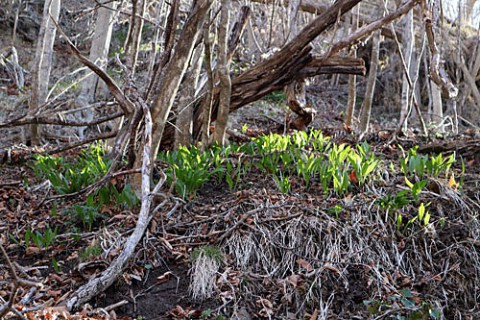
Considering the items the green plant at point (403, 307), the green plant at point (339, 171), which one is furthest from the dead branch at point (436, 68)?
the green plant at point (403, 307)

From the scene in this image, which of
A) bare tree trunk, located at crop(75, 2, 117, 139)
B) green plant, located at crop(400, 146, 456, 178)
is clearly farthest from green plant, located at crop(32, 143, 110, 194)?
bare tree trunk, located at crop(75, 2, 117, 139)

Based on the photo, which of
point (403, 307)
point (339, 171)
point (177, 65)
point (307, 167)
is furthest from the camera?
point (307, 167)

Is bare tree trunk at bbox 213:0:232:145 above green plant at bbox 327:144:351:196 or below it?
above

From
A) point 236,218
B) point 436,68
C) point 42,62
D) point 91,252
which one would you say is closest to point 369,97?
point 436,68

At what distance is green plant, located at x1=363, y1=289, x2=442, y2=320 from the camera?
114 inches

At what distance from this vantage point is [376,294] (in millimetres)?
3270

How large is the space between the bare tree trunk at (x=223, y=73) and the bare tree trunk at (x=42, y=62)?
245 centimetres

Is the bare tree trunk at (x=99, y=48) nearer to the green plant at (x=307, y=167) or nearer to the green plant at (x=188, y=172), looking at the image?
the green plant at (x=188, y=172)

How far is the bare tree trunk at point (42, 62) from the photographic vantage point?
20.3 feet

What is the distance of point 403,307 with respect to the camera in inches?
120

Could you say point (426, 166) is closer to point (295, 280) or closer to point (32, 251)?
point (295, 280)

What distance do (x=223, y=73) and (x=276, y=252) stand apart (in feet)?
7.67

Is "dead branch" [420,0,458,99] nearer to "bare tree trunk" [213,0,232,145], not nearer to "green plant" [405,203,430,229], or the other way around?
"green plant" [405,203,430,229]

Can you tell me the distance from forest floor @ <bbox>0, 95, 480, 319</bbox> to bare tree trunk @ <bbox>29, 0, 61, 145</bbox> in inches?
88.8
